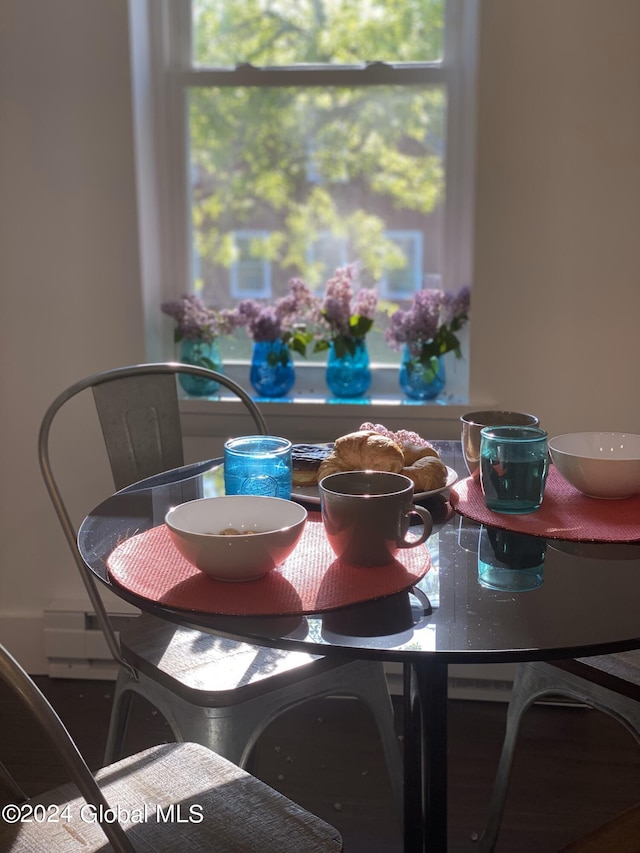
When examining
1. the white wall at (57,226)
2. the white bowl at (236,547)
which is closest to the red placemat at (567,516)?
the white bowl at (236,547)

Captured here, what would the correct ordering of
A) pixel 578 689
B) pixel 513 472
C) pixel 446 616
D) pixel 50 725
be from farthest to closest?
pixel 578 689 < pixel 513 472 < pixel 446 616 < pixel 50 725

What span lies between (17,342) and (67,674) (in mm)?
901

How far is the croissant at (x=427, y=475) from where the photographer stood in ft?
4.18

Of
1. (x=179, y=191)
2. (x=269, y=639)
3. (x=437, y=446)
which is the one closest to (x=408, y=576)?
(x=269, y=639)

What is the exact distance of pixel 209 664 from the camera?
1447mm

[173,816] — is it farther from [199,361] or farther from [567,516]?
[199,361]

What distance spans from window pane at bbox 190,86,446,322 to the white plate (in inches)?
48.7

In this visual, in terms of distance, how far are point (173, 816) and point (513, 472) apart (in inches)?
23.7

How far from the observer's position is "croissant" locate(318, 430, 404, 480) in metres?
1.26

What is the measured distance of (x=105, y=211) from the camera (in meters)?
2.26

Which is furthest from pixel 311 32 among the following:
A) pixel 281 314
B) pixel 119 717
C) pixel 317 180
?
pixel 119 717

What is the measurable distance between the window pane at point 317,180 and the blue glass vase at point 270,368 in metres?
0.25

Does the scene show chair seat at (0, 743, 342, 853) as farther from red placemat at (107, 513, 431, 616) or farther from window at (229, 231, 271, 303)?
window at (229, 231, 271, 303)

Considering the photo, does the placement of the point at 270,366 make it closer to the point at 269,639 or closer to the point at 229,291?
the point at 229,291
